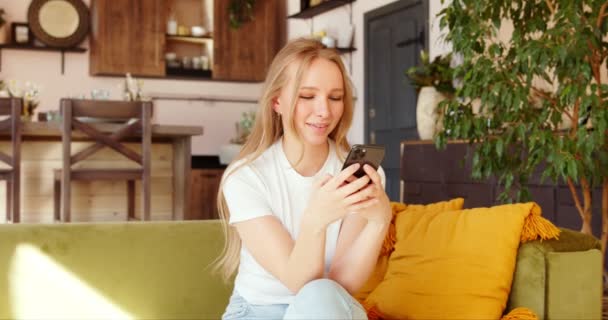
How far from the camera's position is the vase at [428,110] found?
4297mm

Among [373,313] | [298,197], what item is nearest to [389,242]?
[373,313]

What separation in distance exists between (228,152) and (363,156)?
17.7 ft

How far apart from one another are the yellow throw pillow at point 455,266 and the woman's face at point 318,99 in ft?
1.70

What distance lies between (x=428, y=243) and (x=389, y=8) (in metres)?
3.98

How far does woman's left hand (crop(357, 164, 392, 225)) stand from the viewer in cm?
137

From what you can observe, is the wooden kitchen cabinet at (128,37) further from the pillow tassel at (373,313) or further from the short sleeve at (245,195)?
the short sleeve at (245,195)

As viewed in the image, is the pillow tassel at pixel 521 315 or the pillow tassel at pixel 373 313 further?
the pillow tassel at pixel 373 313

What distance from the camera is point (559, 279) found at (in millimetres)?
1760

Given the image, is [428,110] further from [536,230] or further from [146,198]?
[536,230]

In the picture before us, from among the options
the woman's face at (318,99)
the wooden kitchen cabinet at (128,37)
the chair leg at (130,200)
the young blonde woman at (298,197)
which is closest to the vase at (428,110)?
the chair leg at (130,200)

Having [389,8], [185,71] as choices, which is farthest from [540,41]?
[185,71]

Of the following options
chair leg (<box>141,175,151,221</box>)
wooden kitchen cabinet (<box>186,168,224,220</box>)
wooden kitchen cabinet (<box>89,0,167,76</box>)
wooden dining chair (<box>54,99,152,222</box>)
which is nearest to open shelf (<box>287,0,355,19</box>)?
wooden kitchen cabinet (<box>89,0,167,76</box>)

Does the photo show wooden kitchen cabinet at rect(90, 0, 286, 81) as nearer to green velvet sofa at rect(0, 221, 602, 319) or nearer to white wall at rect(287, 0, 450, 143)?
white wall at rect(287, 0, 450, 143)

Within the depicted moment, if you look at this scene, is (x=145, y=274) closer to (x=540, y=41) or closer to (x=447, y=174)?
(x=540, y=41)
